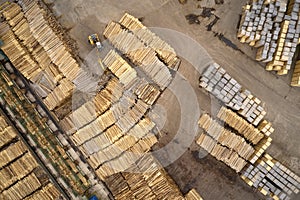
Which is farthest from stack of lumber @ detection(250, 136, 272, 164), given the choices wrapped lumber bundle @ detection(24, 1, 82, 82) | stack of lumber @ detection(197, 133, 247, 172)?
wrapped lumber bundle @ detection(24, 1, 82, 82)

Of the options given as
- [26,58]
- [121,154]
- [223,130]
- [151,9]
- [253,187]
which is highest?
[26,58]

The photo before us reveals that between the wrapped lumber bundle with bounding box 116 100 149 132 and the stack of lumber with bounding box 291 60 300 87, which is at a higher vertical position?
the wrapped lumber bundle with bounding box 116 100 149 132

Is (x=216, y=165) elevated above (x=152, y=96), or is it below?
below

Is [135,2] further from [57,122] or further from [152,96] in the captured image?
[57,122]

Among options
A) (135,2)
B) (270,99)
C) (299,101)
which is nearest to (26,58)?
(135,2)

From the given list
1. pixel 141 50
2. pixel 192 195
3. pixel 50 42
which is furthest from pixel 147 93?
pixel 192 195

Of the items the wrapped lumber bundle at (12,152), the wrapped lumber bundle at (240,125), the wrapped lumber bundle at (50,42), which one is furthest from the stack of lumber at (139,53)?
the wrapped lumber bundle at (12,152)

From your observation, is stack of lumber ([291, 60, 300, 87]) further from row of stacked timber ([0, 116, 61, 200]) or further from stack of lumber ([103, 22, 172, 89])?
row of stacked timber ([0, 116, 61, 200])
